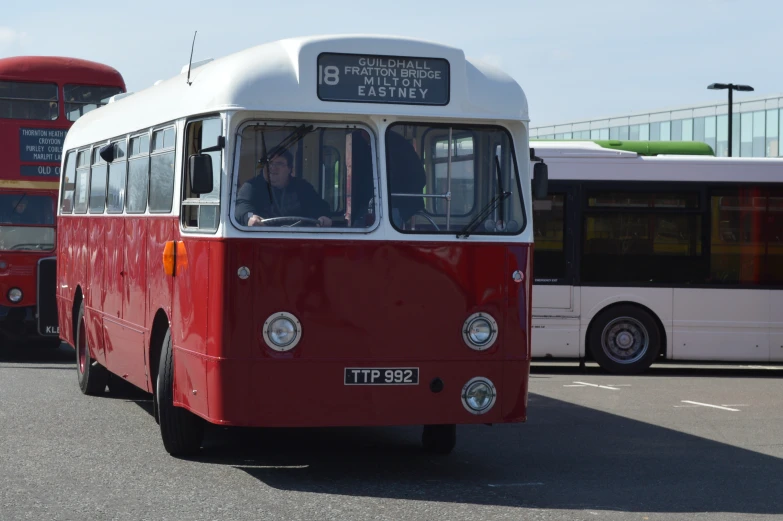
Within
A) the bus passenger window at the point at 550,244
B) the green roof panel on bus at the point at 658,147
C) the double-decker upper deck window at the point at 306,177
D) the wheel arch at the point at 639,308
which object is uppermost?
the green roof panel on bus at the point at 658,147

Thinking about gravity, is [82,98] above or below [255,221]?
above

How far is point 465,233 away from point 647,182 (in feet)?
33.0

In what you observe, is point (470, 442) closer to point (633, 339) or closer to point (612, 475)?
point (612, 475)

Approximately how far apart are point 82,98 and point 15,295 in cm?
328

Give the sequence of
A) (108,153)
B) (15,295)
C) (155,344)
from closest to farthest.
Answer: (155,344), (108,153), (15,295)

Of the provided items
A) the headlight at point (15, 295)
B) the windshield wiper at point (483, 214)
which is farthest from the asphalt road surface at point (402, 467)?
the headlight at point (15, 295)

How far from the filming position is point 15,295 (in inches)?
776

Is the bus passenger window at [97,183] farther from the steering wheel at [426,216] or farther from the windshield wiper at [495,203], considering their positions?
the windshield wiper at [495,203]

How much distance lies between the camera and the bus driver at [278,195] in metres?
8.94

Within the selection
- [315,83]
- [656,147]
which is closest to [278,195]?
[315,83]

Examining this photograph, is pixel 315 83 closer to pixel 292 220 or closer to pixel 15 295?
pixel 292 220

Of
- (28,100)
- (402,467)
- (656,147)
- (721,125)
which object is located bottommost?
(402,467)

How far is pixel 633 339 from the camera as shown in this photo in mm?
18547

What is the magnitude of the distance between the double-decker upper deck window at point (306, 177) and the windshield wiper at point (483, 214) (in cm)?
63
